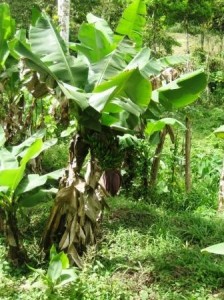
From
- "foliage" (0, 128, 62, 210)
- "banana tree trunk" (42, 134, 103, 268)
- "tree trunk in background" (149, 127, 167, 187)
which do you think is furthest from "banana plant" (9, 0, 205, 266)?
"tree trunk in background" (149, 127, 167, 187)

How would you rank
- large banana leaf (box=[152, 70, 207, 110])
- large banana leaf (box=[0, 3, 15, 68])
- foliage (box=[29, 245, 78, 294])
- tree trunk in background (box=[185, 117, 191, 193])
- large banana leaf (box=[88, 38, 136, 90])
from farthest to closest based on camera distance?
tree trunk in background (box=[185, 117, 191, 193]), large banana leaf (box=[0, 3, 15, 68]), large banana leaf (box=[88, 38, 136, 90]), large banana leaf (box=[152, 70, 207, 110]), foliage (box=[29, 245, 78, 294])

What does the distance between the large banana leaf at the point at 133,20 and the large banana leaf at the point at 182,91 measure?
0.98m

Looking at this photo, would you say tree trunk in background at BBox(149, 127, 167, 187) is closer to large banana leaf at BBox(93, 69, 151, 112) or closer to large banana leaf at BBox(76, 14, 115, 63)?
large banana leaf at BBox(76, 14, 115, 63)

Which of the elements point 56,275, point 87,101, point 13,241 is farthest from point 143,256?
point 87,101

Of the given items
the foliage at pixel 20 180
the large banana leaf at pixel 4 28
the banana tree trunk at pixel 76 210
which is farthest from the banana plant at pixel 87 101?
the large banana leaf at pixel 4 28

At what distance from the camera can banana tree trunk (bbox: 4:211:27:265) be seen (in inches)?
150

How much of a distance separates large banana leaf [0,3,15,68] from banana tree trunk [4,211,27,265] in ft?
6.60

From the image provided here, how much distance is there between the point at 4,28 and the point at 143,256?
2926mm

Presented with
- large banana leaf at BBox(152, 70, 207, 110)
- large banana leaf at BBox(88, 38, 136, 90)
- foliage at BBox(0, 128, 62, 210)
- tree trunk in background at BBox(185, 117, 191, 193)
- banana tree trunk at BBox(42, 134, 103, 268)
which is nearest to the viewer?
foliage at BBox(0, 128, 62, 210)

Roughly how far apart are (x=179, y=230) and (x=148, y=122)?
128 cm

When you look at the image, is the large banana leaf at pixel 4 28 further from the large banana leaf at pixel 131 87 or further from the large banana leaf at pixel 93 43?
the large banana leaf at pixel 131 87

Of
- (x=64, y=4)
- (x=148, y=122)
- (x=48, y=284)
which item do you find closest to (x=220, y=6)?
(x=64, y=4)

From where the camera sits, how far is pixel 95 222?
158 inches

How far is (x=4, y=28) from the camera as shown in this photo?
15.9ft
